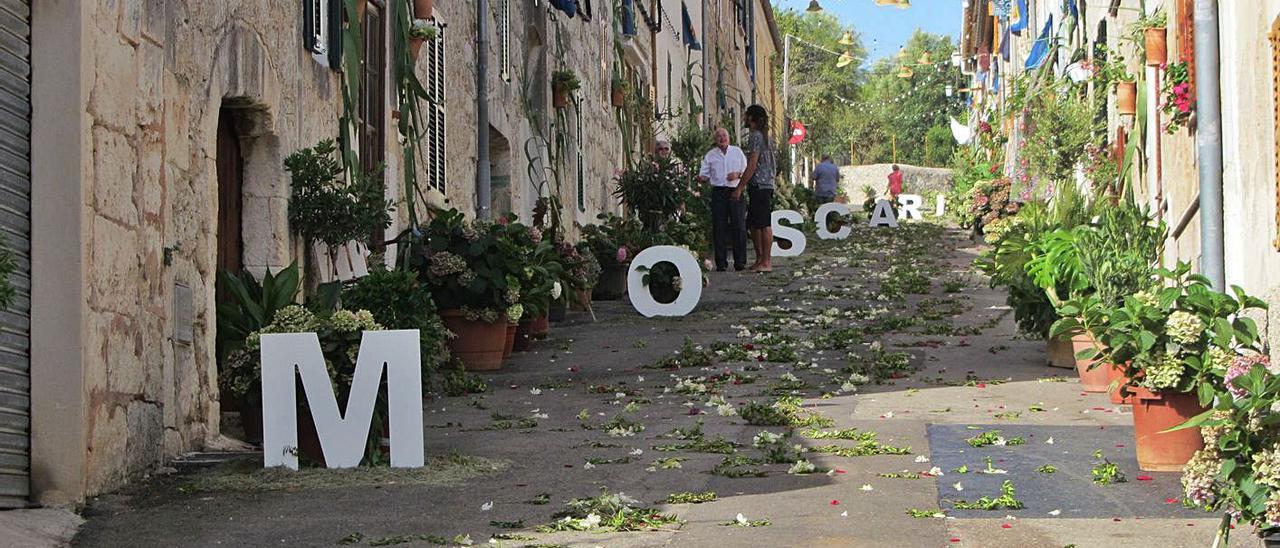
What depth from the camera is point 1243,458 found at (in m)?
4.67

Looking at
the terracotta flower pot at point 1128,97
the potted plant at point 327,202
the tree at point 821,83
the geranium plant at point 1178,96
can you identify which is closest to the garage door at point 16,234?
the potted plant at point 327,202

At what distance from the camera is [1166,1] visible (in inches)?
428

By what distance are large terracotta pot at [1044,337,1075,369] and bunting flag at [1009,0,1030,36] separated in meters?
15.3

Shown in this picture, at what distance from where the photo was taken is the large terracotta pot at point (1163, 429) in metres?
6.15

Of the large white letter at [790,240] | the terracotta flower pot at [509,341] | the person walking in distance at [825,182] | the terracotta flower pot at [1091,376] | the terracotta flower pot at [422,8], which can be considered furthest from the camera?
the person walking in distance at [825,182]

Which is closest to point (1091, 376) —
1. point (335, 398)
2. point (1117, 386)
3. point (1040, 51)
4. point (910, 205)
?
point (1117, 386)

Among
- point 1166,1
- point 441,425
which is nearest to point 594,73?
point 1166,1

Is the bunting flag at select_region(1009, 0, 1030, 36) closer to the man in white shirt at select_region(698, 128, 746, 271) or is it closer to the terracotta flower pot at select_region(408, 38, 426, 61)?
the man in white shirt at select_region(698, 128, 746, 271)

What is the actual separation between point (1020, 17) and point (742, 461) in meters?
20.2

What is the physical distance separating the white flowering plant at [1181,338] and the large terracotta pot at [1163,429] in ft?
0.18

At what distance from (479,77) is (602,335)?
2.67 meters

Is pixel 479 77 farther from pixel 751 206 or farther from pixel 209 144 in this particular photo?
pixel 209 144

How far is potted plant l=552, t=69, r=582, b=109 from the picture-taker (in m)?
16.5

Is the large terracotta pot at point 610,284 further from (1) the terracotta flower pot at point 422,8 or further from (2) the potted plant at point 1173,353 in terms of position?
(2) the potted plant at point 1173,353
